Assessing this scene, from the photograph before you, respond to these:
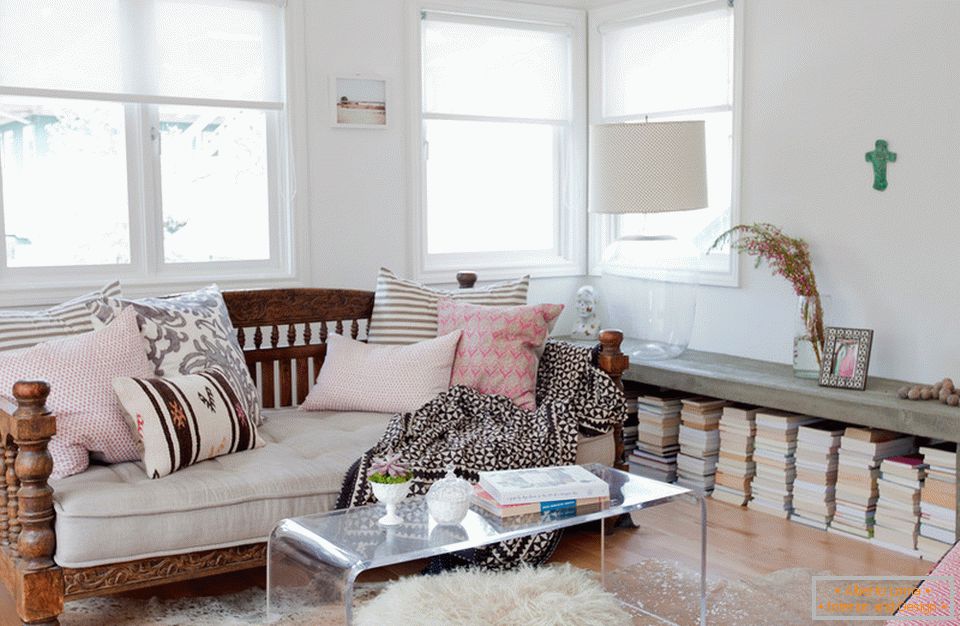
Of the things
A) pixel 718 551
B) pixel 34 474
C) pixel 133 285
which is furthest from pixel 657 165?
pixel 34 474

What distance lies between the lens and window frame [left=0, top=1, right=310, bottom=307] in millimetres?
3707

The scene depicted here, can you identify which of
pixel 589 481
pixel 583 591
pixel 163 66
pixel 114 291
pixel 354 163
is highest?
pixel 163 66

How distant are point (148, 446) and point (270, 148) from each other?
1.69 meters

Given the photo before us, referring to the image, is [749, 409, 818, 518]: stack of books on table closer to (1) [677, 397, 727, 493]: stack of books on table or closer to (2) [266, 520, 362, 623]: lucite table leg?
(1) [677, 397, 727, 493]: stack of books on table

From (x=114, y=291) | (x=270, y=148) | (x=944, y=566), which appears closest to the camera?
(x=944, y=566)

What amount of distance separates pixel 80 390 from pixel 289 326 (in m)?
1.08

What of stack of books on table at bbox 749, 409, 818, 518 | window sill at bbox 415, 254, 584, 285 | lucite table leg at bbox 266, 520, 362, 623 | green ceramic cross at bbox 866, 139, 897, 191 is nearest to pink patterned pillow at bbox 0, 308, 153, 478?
lucite table leg at bbox 266, 520, 362, 623

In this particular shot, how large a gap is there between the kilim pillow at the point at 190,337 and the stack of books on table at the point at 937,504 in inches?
86.5

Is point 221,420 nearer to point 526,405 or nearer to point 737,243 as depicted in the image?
point 526,405

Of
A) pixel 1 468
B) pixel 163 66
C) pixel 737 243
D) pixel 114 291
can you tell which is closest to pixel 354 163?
pixel 163 66

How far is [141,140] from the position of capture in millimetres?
3895

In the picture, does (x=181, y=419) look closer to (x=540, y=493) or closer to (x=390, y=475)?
(x=390, y=475)

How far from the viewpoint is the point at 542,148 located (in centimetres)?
500

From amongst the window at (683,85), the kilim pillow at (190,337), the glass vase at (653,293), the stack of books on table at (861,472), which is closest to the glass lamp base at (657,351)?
the glass vase at (653,293)
